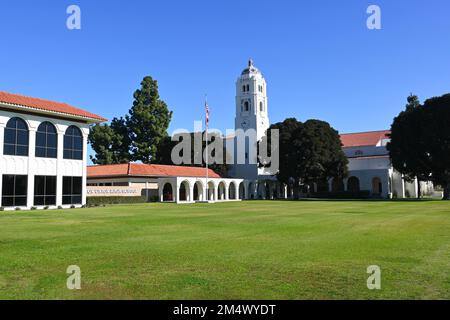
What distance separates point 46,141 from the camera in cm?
4003

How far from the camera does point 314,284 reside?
779cm

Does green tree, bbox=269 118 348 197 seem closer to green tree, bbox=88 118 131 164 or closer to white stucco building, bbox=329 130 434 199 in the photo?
white stucco building, bbox=329 130 434 199

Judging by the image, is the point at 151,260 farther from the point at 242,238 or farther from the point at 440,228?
the point at 440,228

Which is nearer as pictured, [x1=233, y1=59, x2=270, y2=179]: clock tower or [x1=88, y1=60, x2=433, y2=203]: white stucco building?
[x1=88, y1=60, x2=433, y2=203]: white stucco building

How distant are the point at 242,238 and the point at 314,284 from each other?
7.06 metres

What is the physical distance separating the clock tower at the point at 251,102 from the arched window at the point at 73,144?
157ft

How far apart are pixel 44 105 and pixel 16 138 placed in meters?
4.81

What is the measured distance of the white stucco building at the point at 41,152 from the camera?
3681 cm

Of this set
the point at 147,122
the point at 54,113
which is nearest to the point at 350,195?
the point at 147,122

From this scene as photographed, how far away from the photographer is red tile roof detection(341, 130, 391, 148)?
92.4 meters

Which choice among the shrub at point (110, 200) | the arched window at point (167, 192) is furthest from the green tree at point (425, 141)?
the shrub at point (110, 200)

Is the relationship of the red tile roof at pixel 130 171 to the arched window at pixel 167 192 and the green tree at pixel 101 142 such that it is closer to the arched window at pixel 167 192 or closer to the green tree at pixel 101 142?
the arched window at pixel 167 192

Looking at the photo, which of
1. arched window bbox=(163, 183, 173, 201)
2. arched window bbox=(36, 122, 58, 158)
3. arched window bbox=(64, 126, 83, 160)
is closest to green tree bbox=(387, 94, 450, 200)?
arched window bbox=(163, 183, 173, 201)

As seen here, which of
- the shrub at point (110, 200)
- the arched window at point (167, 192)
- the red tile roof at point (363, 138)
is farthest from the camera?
the red tile roof at point (363, 138)
